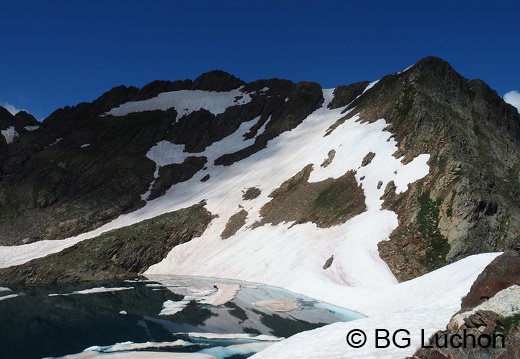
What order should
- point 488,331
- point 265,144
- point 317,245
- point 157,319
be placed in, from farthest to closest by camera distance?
point 265,144 < point 317,245 < point 157,319 < point 488,331

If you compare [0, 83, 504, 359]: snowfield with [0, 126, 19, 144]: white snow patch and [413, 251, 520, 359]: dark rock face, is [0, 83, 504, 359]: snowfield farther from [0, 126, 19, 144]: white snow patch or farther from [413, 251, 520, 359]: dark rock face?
[0, 126, 19, 144]: white snow patch

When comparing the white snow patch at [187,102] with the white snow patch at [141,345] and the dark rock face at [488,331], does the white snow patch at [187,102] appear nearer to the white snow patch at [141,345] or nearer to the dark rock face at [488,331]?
the white snow patch at [141,345]

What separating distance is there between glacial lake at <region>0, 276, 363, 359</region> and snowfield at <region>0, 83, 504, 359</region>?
3928mm

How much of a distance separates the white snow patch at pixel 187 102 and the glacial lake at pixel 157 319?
8554 centimetres

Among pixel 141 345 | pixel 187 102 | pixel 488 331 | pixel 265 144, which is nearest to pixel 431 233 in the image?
pixel 141 345

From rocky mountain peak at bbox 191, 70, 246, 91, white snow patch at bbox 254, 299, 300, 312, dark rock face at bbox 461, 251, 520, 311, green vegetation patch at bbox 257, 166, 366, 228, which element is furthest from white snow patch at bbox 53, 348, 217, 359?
rocky mountain peak at bbox 191, 70, 246, 91

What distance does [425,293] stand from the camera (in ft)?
97.0

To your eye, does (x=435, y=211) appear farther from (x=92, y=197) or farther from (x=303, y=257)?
(x=92, y=197)

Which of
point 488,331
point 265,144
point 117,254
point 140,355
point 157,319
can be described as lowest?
point 157,319

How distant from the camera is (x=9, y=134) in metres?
129

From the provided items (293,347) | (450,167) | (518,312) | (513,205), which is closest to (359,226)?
(450,167)

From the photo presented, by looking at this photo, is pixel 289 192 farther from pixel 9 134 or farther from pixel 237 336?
pixel 9 134

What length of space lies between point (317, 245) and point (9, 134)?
116250mm

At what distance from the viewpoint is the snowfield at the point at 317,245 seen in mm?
19016
